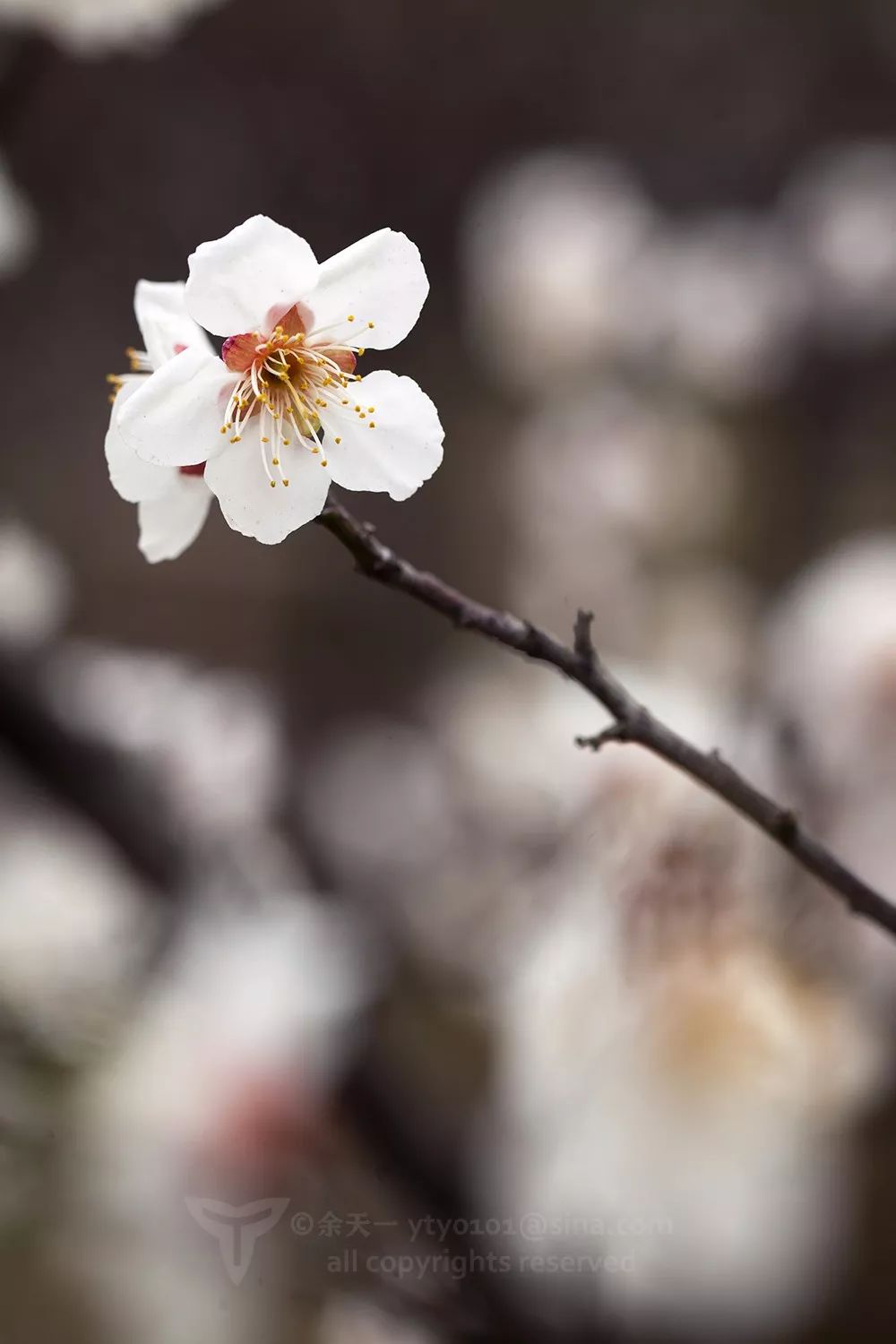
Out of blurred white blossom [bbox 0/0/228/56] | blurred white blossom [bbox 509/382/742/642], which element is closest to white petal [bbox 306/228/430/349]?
blurred white blossom [bbox 0/0/228/56]

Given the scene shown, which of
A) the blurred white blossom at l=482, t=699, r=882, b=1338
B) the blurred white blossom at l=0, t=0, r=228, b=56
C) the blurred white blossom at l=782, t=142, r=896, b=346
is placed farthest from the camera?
the blurred white blossom at l=782, t=142, r=896, b=346

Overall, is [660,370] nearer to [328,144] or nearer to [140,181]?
[328,144]

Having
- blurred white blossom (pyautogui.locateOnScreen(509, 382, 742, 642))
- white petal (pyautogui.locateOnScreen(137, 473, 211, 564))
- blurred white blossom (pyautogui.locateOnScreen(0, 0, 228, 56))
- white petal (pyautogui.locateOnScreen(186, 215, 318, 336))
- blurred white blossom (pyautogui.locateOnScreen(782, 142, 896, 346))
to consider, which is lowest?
white petal (pyautogui.locateOnScreen(137, 473, 211, 564))

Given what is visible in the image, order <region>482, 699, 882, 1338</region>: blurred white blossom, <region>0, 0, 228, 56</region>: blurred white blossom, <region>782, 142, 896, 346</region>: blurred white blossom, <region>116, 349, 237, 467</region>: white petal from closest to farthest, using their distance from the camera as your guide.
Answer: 1. <region>116, 349, 237, 467</region>: white petal
2. <region>482, 699, 882, 1338</region>: blurred white blossom
3. <region>0, 0, 228, 56</region>: blurred white blossom
4. <region>782, 142, 896, 346</region>: blurred white blossom

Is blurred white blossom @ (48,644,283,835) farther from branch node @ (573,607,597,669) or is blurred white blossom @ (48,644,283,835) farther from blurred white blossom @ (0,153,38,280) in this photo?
branch node @ (573,607,597,669)

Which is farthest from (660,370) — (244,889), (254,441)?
(254,441)

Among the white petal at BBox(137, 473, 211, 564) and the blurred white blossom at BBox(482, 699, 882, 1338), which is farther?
the blurred white blossom at BBox(482, 699, 882, 1338)

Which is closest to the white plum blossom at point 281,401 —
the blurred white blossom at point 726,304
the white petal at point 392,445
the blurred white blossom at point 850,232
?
the white petal at point 392,445
